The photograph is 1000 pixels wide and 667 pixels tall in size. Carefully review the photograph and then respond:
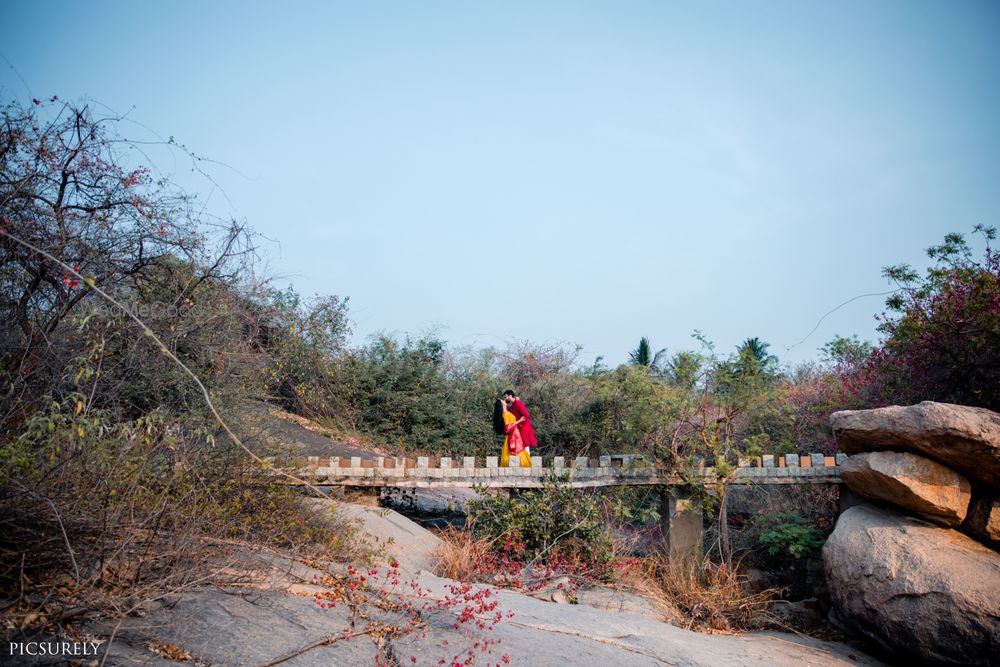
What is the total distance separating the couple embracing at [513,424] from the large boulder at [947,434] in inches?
211

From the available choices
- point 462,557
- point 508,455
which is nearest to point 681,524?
point 508,455

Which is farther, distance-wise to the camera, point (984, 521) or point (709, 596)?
point (709, 596)

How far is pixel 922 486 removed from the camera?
24.8 ft

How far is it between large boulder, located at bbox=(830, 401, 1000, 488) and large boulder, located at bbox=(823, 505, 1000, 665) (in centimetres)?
83

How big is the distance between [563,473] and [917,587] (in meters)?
4.80

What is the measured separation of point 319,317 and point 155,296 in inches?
220

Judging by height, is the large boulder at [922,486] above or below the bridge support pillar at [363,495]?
→ above

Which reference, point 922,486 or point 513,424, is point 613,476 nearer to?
point 513,424

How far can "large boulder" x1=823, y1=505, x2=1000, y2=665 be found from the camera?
21.4 feet

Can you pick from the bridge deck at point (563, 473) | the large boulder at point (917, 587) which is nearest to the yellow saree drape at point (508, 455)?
the bridge deck at point (563, 473)

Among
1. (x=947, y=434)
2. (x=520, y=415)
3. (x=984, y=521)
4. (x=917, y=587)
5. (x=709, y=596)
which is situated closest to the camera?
(x=917, y=587)

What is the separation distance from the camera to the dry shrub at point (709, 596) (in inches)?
328

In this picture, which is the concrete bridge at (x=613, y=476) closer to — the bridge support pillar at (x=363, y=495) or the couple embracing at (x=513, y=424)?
the bridge support pillar at (x=363, y=495)

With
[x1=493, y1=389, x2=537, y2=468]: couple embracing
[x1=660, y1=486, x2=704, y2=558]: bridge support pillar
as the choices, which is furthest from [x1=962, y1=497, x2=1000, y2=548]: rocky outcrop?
[x1=493, y1=389, x2=537, y2=468]: couple embracing
